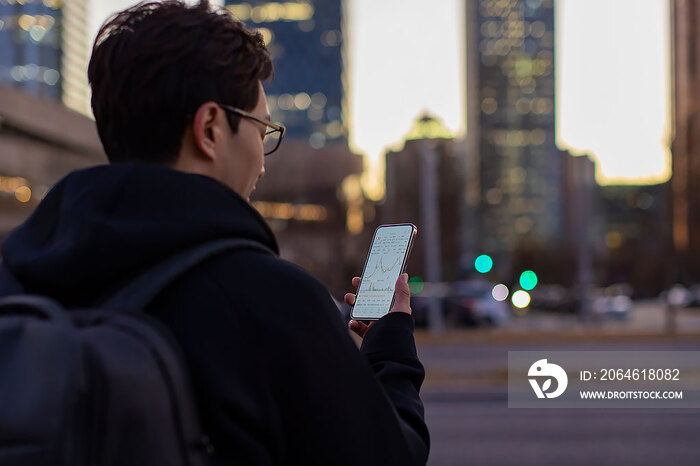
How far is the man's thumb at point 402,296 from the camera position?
178cm

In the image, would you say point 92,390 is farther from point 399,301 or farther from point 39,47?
point 39,47

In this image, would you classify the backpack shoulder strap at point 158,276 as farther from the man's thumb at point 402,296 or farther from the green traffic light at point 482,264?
the green traffic light at point 482,264

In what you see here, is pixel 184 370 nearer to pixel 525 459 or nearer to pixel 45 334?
pixel 45 334

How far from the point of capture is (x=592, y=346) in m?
20.3

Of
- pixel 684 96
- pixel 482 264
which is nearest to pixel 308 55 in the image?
pixel 684 96

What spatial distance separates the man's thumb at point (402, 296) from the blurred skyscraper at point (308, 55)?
603ft

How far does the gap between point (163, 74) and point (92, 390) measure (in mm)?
535

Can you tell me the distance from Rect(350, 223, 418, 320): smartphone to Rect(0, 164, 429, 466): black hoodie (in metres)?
0.54

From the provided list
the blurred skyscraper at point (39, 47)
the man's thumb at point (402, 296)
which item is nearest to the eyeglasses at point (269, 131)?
the man's thumb at point (402, 296)

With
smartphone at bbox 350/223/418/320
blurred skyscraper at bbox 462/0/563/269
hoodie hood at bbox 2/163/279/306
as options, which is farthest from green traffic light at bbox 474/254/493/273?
blurred skyscraper at bbox 462/0/563/269

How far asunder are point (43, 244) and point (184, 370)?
13.3 inches

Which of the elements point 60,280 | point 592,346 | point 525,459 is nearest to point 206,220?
point 60,280

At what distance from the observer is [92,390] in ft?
3.82

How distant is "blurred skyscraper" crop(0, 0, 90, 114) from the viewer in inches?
5615
